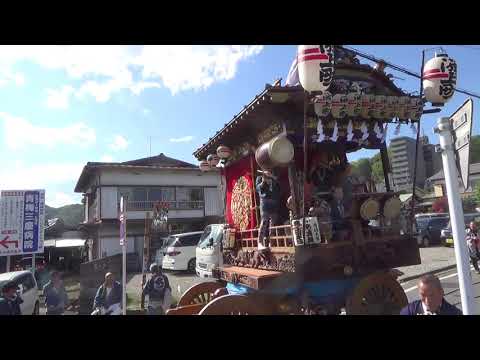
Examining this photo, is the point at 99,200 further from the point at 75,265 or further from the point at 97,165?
the point at 75,265

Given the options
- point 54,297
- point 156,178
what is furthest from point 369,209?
point 156,178

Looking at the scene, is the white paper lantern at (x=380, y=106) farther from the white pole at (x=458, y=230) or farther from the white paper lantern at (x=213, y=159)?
the white paper lantern at (x=213, y=159)

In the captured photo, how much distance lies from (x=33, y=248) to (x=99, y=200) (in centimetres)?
1504

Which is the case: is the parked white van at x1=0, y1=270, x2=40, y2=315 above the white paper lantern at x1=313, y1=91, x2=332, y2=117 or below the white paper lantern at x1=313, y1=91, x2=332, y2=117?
below

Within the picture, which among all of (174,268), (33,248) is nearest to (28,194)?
(33,248)

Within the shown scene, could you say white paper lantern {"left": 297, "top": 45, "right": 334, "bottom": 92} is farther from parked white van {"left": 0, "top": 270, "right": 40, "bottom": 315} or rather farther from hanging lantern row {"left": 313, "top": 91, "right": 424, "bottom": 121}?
parked white van {"left": 0, "top": 270, "right": 40, "bottom": 315}

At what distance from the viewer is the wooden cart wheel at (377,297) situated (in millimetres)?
5355

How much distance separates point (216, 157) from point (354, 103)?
12.5 ft

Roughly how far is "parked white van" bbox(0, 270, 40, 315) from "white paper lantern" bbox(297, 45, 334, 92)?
10264 millimetres

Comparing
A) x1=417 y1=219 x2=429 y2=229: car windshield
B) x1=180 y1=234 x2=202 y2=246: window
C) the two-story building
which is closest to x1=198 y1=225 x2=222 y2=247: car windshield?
x1=180 y1=234 x2=202 y2=246: window

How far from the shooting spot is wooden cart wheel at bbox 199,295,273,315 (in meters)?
4.85

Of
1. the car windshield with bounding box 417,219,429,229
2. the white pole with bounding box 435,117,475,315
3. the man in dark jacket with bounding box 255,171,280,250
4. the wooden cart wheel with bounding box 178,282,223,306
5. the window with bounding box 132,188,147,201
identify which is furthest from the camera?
the window with bounding box 132,188,147,201

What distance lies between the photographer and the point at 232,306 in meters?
5.03

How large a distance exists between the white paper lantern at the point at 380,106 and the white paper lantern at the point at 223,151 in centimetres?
331
